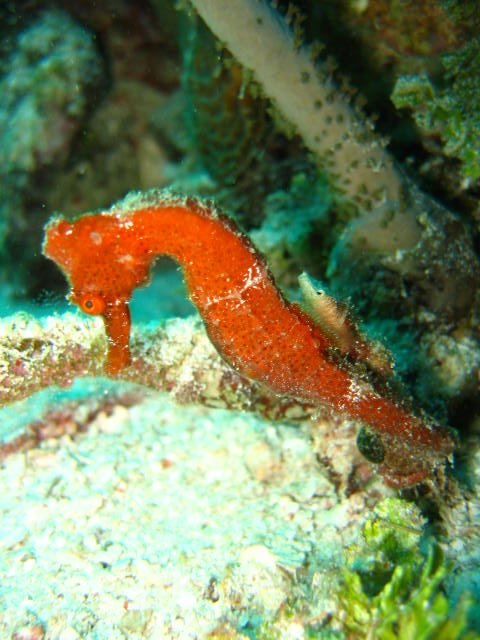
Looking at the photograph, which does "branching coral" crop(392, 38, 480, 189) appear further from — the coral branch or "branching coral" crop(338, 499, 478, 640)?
"branching coral" crop(338, 499, 478, 640)

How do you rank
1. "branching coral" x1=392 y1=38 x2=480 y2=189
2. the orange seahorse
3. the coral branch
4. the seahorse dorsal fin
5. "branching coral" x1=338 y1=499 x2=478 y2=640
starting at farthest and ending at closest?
"branching coral" x1=392 y1=38 x2=480 y2=189
the coral branch
the seahorse dorsal fin
the orange seahorse
"branching coral" x1=338 y1=499 x2=478 y2=640

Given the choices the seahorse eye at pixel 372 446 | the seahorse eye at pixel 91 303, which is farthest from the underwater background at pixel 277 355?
the seahorse eye at pixel 91 303

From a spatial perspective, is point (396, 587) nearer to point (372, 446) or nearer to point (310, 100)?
point (372, 446)

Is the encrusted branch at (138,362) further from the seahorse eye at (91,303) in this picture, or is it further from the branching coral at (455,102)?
the branching coral at (455,102)

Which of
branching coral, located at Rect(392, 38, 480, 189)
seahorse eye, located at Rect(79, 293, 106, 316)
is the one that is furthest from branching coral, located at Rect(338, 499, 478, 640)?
branching coral, located at Rect(392, 38, 480, 189)

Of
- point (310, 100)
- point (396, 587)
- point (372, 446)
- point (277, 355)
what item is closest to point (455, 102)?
point (310, 100)

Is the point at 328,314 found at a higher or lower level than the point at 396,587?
higher
